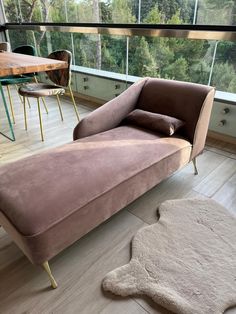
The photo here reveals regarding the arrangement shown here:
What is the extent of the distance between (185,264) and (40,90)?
2.15 metres

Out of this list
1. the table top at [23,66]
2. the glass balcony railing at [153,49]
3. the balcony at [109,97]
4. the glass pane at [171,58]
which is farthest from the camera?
the glass pane at [171,58]

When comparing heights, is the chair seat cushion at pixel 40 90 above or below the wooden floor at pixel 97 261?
above

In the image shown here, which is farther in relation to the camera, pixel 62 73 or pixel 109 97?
pixel 109 97

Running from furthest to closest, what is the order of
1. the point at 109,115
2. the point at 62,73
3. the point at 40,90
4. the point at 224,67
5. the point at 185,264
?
the point at 62,73 < the point at 40,90 < the point at 224,67 < the point at 109,115 < the point at 185,264

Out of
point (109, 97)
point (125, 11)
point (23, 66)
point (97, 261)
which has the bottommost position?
point (97, 261)

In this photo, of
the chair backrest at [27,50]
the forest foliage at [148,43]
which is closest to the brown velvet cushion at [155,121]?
the forest foliage at [148,43]

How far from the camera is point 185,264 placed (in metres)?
1.35

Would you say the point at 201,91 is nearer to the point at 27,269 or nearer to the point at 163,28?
the point at 163,28

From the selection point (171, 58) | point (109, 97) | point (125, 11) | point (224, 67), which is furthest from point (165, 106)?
point (125, 11)

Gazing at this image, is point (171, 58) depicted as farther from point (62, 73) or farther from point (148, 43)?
point (62, 73)

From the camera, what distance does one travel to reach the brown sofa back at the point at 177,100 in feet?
6.08

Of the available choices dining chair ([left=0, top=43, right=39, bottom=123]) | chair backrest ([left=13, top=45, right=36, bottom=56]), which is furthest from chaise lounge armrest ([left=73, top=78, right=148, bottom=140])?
chair backrest ([left=13, top=45, right=36, bottom=56])

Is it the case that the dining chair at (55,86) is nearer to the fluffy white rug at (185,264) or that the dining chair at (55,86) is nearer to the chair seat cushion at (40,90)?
the chair seat cushion at (40,90)

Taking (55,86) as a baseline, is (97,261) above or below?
below
